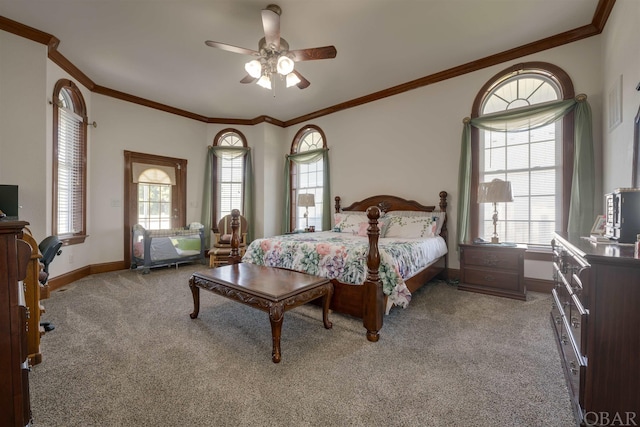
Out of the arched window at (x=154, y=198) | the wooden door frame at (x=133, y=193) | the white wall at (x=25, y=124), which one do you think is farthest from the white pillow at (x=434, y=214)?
the white wall at (x=25, y=124)

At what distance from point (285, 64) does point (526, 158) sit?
10.7 feet

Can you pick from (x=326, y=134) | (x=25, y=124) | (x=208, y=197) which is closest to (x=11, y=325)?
(x=25, y=124)

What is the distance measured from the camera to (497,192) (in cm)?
328

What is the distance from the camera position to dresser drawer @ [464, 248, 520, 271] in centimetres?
318

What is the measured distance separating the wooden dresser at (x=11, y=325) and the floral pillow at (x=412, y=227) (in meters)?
3.63

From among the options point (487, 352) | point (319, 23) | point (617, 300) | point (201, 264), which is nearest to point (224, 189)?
point (201, 264)

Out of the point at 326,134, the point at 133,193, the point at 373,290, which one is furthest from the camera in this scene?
the point at 326,134

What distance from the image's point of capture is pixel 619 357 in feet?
3.82

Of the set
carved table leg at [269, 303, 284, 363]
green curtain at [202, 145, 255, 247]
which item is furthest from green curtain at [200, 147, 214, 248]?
carved table leg at [269, 303, 284, 363]

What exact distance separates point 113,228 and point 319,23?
15.1 feet

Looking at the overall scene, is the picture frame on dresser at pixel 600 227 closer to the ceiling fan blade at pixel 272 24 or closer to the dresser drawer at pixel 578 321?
the dresser drawer at pixel 578 321

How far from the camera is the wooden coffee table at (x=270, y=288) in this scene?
6.24ft

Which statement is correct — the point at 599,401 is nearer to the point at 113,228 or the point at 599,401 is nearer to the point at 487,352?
the point at 487,352

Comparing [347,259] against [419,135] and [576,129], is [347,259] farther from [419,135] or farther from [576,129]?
[576,129]
